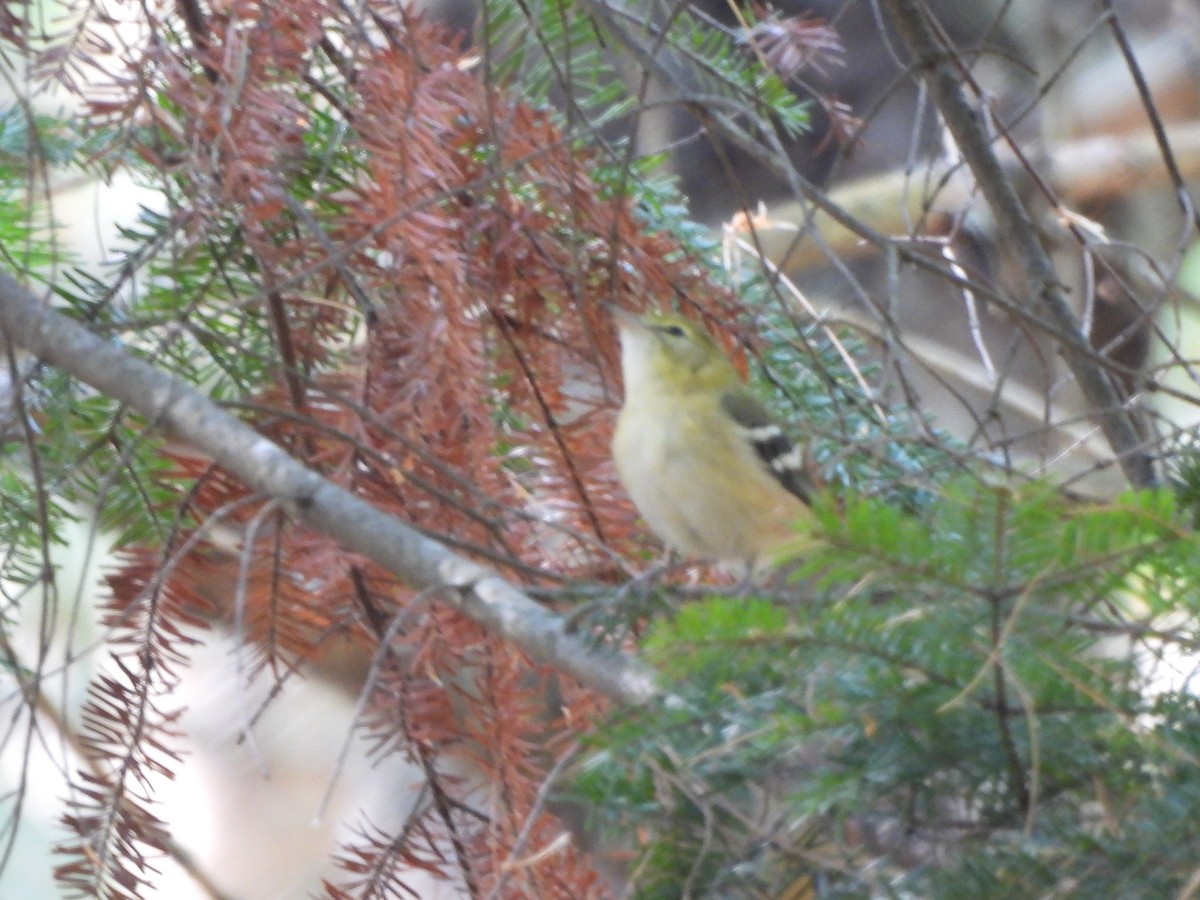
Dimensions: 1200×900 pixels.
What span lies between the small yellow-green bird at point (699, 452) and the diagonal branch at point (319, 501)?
1.47 feet

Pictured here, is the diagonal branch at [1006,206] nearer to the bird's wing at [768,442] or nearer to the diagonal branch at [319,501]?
the bird's wing at [768,442]

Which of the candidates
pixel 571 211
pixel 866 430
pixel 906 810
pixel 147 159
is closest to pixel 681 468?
pixel 866 430

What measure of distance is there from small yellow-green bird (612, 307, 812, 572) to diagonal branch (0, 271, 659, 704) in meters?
0.45

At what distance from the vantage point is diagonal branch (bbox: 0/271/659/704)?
89 centimetres

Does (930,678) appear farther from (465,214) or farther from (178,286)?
(178,286)

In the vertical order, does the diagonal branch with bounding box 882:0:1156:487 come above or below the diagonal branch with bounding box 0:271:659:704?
above

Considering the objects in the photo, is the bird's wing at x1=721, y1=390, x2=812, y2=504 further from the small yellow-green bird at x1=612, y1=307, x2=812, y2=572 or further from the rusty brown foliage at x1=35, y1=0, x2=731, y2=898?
the rusty brown foliage at x1=35, y1=0, x2=731, y2=898

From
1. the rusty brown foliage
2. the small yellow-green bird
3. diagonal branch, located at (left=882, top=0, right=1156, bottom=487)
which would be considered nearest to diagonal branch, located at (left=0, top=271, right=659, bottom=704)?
the rusty brown foliage

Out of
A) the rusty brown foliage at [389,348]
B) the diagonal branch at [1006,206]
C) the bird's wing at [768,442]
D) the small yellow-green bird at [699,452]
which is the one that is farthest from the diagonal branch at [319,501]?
the bird's wing at [768,442]

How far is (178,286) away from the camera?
1267 mm

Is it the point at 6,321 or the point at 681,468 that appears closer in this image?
the point at 6,321

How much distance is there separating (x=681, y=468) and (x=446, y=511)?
482 millimetres

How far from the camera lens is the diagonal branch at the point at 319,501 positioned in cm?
89

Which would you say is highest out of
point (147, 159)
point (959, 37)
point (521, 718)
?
point (959, 37)
